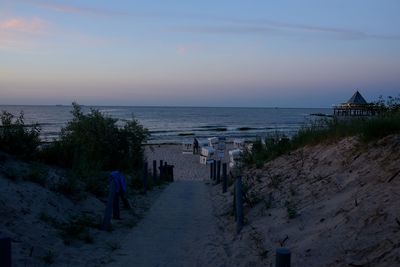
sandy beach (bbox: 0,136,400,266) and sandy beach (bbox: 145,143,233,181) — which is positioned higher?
sandy beach (bbox: 0,136,400,266)

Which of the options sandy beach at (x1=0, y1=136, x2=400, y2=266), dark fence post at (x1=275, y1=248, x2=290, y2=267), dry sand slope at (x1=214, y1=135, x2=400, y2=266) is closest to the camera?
dark fence post at (x1=275, y1=248, x2=290, y2=267)

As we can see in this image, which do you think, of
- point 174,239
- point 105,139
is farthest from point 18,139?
point 105,139

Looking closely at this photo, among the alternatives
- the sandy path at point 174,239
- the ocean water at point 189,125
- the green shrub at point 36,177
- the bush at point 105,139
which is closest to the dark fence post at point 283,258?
the sandy path at point 174,239

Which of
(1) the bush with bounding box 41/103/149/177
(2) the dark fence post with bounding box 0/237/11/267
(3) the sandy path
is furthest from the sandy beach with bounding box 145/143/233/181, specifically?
(2) the dark fence post with bounding box 0/237/11/267

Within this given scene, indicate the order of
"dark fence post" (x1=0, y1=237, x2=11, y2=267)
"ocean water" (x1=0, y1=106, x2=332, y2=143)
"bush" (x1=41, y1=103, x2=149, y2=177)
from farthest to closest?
"ocean water" (x1=0, y1=106, x2=332, y2=143), "bush" (x1=41, y1=103, x2=149, y2=177), "dark fence post" (x1=0, y1=237, x2=11, y2=267)

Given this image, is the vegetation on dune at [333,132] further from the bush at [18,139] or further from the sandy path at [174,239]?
the bush at [18,139]

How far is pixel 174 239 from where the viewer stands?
861 cm

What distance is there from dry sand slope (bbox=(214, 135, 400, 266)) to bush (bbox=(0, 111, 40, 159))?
5.20 metres

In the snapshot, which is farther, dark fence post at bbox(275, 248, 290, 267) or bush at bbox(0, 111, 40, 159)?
bush at bbox(0, 111, 40, 159)

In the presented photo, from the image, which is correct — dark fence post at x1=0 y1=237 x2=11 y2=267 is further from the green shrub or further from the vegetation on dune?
the vegetation on dune

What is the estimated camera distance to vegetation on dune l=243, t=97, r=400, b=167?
364 inches

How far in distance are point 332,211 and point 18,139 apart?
8139 millimetres

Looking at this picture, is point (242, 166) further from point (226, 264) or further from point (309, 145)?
point (226, 264)

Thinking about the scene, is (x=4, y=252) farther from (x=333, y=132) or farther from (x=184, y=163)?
(x=184, y=163)
